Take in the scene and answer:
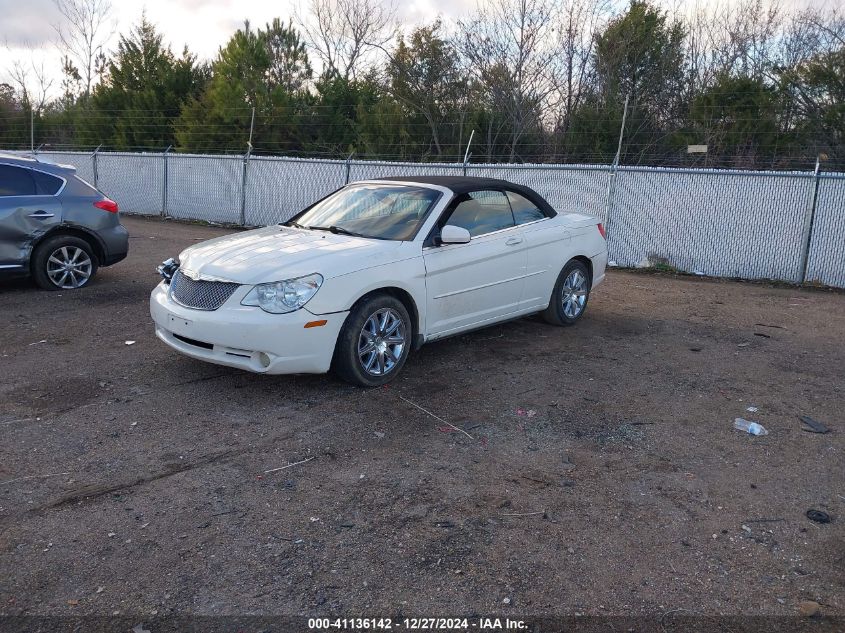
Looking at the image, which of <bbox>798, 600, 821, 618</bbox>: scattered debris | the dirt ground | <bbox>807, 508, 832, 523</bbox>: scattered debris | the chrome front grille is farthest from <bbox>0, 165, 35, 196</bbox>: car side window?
<bbox>798, 600, 821, 618</bbox>: scattered debris

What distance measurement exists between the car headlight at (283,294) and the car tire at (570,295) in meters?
3.14

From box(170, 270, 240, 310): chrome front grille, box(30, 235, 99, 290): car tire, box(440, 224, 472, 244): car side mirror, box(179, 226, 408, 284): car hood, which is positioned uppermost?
box(440, 224, 472, 244): car side mirror

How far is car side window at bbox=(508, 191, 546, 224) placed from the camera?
7559 millimetres

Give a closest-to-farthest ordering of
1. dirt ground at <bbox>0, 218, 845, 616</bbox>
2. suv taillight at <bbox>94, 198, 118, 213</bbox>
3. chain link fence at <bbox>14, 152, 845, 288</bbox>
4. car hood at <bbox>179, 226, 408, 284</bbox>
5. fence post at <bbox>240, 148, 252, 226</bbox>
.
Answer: dirt ground at <bbox>0, 218, 845, 616</bbox>, car hood at <bbox>179, 226, 408, 284</bbox>, suv taillight at <bbox>94, 198, 118, 213</bbox>, chain link fence at <bbox>14, 152, 845, 288</bbox>, fence post at <bbox>240, 148, 252, 226</bbox>

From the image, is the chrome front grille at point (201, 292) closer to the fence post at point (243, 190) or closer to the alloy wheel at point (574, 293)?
the alloy wheel at point (574, 293)

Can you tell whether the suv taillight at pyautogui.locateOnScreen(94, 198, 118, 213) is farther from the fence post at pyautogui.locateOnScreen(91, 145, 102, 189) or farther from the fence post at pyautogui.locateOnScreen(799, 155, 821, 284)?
the fence post at pyautogui.locateOnScreen(91, 145, 102, 189)

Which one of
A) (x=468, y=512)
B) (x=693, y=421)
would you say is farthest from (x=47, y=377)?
(x=693, y=421)

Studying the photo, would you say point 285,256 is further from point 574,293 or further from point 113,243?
point 113,243

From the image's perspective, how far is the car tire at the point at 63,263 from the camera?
30.3 feet

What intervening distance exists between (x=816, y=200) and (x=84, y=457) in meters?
10.9

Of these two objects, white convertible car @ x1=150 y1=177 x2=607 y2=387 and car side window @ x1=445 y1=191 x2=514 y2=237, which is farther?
car side window @ x1=445 y1=191 x2=514 y2=237

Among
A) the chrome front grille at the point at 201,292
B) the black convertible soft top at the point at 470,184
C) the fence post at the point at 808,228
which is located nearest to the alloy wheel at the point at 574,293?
the black convertible soft top at the point at 470,184

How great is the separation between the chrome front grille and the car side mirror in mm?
1731

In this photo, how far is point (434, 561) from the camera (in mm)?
3652
